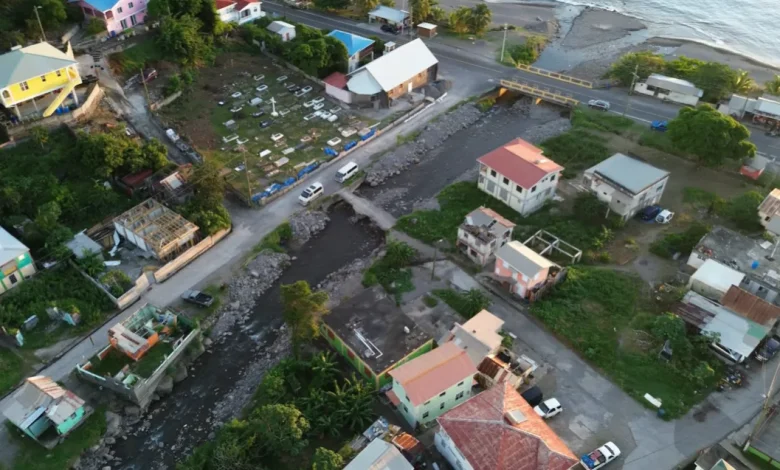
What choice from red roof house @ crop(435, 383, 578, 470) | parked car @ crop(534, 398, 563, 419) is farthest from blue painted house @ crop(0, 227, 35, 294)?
parked car @ crop(534, 398, 563, 419)

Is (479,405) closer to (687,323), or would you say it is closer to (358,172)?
(687,323)

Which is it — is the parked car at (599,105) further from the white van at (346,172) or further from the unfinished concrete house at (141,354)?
the unfinished concrete house at (141,354)

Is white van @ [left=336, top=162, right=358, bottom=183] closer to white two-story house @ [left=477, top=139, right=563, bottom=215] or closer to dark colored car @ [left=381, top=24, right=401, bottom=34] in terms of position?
white two-story house @ [left=477, top=139, right=563, bottom=215]


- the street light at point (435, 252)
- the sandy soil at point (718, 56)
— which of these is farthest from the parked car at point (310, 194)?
the sandy soil at point (718, 56)

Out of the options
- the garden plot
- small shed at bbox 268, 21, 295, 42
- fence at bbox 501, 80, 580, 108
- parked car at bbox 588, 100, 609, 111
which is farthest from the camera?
small shed at bbox 268, 21, 295, 42

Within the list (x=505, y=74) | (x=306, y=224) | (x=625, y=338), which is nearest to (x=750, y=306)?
(x=625, y=338)

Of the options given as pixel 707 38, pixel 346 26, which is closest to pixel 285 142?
pixel 346 26
